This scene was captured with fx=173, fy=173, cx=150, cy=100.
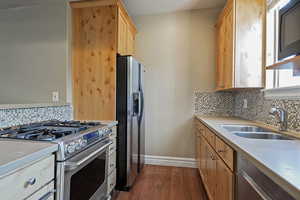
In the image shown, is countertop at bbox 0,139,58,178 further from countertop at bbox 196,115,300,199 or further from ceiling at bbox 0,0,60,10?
ceiling at bbox 0,0,60,10

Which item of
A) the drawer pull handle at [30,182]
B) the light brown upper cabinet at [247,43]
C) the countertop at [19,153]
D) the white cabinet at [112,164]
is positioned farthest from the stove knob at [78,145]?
the light brown upper cabinet at [247,43]

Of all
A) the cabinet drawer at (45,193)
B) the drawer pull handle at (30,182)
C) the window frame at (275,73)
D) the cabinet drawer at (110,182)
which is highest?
the window frame at (275,73)

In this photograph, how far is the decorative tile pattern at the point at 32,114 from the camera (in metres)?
1.44

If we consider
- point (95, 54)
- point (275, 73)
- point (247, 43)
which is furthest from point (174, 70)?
point (275, 73)

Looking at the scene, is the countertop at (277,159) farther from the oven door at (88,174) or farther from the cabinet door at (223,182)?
the oven door at (88,174)

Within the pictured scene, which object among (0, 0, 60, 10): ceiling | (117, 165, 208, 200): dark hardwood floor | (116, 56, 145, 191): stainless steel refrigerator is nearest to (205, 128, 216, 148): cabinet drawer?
(117, 165, 208, 200): dark hardwood floor

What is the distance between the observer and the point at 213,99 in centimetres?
293

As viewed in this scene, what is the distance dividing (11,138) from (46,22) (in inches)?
69.5

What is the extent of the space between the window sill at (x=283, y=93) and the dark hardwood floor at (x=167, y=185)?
138 cm

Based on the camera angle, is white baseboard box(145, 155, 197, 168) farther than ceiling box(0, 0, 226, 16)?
Yes

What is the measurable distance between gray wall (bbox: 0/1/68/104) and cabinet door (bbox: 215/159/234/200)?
1.94 meters

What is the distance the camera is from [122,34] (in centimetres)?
240

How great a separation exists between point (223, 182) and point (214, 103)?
70.4 inches

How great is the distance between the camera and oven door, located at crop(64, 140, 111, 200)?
3.61ft
